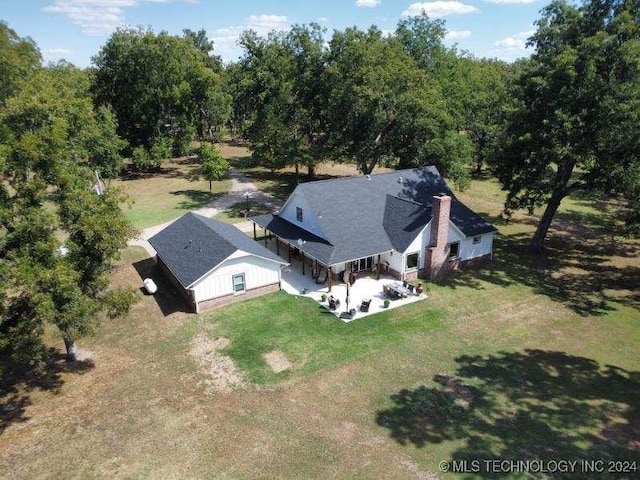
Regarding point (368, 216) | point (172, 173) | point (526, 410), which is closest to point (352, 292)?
point (368, 216)

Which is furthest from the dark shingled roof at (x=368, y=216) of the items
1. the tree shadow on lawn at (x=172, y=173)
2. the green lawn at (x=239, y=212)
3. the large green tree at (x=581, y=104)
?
Answer: the tree shadow on lawn at (x=172, y=173)

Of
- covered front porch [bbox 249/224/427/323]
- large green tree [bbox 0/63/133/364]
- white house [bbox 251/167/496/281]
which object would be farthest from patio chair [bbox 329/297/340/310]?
large green tree [bbox 0/63/133/364]

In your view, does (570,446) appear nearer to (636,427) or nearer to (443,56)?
(636,427)

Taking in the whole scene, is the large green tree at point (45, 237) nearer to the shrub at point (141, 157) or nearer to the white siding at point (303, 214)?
the white siding at point (303, 214)

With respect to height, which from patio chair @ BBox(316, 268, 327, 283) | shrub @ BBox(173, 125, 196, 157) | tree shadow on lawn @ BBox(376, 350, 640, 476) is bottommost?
tree shadow on lawn @ BBox(376, 350, 640, 476)

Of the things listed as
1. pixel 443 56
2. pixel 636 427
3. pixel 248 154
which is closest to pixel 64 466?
pixel 636 427

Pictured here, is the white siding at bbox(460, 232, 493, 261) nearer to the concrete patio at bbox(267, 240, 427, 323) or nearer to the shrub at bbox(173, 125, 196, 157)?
the concrete patio at bbox(267, 240, 427, 323)

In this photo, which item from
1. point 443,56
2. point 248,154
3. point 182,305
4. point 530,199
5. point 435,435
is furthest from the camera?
point 248,154
